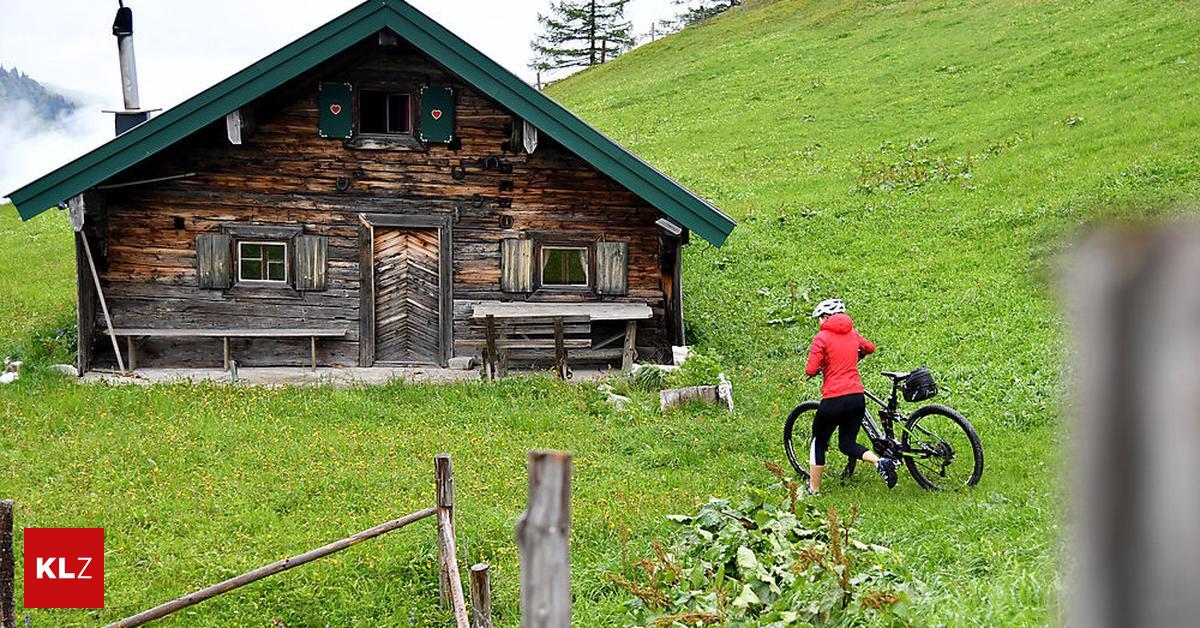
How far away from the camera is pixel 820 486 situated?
32.1 feet

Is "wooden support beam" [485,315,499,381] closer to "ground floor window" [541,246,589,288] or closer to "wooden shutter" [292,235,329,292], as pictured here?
"ground floor window" [541,246,589,288]

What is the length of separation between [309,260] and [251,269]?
3.38ft

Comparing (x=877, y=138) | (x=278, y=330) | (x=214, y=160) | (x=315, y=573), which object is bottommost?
(x=315, y=573)

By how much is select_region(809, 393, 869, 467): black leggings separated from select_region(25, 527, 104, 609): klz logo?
609cm

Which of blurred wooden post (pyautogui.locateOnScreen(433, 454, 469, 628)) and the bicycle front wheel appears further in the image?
the bicycle front wheel

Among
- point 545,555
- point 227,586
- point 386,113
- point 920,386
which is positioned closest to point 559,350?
point 386,113

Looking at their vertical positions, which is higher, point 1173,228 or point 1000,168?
point 1000,168

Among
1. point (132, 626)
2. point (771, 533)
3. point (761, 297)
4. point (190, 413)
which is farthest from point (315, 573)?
point (761, 297)

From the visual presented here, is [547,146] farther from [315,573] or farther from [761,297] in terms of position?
[315,573]

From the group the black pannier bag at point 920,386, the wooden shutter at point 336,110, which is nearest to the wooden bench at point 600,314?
the wooden shutter at point 336,110

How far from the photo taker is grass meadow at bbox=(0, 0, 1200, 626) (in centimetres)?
815

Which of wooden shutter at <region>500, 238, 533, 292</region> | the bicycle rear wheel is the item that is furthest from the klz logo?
wooden shutter at <region>500, 238, 533, 292</region>

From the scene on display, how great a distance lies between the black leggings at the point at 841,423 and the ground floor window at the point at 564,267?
7.95 m

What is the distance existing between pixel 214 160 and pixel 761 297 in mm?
10234
